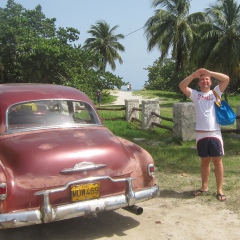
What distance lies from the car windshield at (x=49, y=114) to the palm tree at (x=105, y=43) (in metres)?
44.4

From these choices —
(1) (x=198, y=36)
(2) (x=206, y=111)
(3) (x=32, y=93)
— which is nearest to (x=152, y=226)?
(2) (x=206, y=111)

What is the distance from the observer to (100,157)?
14.3ft

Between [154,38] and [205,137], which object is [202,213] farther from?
[154,38]

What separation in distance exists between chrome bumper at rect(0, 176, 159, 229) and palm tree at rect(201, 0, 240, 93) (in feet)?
86.0

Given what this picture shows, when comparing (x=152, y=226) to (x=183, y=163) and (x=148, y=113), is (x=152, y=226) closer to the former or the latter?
(x=183, y=163)

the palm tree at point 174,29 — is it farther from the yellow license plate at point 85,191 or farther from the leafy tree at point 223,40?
the yellow license plate at point 85,191

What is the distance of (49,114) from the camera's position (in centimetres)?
515

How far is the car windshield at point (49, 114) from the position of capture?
493 centimetres

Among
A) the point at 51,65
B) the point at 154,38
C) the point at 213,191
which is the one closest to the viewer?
the point at 213,191

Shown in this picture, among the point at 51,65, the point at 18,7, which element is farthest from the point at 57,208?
the point at 18,7

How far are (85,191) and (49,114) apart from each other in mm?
1372

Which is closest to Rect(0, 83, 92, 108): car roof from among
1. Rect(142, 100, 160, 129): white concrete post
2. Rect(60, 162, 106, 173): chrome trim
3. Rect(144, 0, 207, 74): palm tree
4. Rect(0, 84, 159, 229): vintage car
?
Rect(0, 84, 159, 229): vintage car

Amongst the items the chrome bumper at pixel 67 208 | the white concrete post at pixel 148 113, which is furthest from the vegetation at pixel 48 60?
the chrome bumper at pixel 67 208

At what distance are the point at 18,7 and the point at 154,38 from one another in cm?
1198
